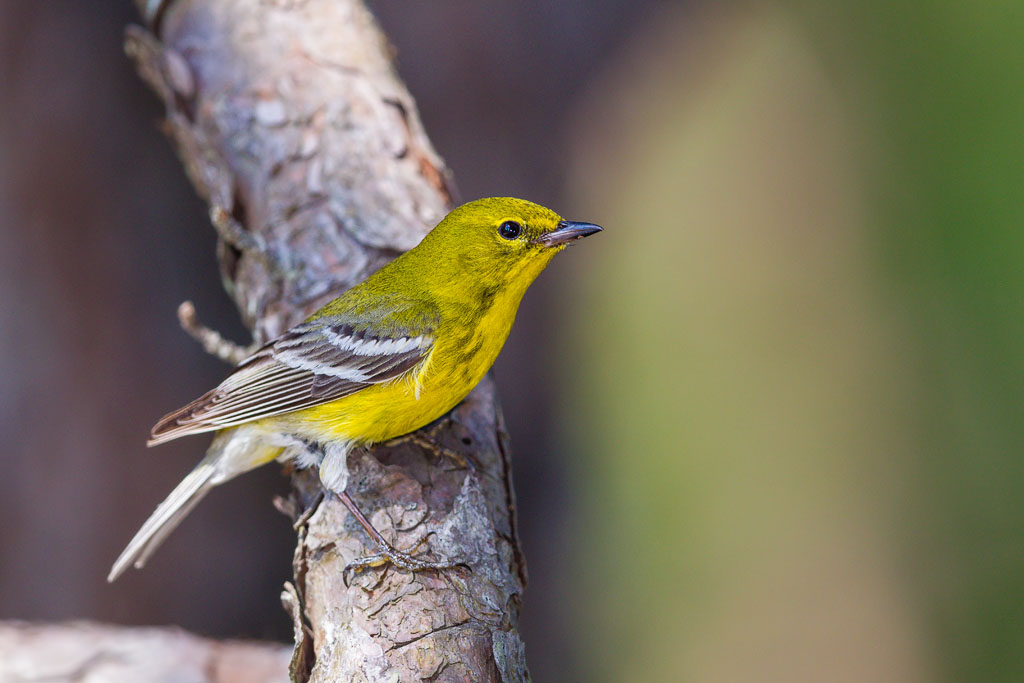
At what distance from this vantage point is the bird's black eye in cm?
298

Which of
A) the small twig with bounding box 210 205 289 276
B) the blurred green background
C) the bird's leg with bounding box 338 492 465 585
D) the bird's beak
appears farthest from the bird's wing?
the blurred green background

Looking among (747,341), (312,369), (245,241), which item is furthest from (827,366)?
(245,241)

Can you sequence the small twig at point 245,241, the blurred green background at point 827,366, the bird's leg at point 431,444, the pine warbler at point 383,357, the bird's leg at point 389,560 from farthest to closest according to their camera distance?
the blurred green background at point 827,366 → the small twig at point 245,241 → the pine warbler at point 383,357 → the bird's leg at point 431,444 → the bird's leg at point 389,560

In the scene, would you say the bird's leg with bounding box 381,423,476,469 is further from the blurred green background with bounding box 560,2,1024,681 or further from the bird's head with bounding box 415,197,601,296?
the blurred green background with bounding box 560,2,1024,681

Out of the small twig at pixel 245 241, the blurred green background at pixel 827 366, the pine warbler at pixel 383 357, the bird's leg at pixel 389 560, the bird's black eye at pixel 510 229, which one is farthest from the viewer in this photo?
the blurred green background at pixel 827 366

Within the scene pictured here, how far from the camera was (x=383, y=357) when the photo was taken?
9.30ft

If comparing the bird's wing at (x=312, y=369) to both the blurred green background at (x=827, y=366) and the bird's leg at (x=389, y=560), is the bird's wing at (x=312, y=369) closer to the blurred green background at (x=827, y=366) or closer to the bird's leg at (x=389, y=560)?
the bird's leg at (x=389, y=560)

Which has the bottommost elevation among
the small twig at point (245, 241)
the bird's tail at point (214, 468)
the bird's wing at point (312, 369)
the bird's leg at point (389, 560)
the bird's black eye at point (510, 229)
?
the bird's leg at point (389, 560)

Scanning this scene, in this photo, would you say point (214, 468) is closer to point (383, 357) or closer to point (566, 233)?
point (383, 357)

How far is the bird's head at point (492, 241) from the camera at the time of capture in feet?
9.79

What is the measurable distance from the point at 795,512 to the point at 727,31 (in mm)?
3174

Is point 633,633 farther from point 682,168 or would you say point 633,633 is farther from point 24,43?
point 24,43

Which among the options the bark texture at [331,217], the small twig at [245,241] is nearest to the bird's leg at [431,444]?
the bark texture at [331,217]

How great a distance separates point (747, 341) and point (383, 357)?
3359 mm
